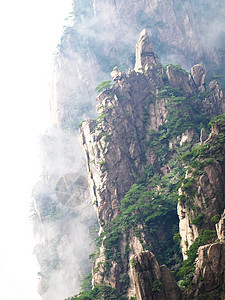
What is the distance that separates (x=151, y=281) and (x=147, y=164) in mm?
26175

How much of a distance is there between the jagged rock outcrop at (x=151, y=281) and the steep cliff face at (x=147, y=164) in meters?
6.45

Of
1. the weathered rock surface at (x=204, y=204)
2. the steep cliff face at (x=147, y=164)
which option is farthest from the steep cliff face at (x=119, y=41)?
the weathered rock surface at (x=204, y=204)

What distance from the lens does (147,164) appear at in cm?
5003

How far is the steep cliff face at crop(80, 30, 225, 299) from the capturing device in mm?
34062

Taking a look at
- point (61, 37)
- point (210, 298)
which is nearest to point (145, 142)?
point (210, 298)

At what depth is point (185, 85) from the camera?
54.9 meters

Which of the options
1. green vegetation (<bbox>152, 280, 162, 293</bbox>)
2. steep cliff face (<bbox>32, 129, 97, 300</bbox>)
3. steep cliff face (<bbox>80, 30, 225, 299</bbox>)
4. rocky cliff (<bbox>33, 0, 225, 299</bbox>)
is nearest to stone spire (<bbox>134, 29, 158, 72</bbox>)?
steep cliff face (<bbox>80, 30, 225, 299</bbox>)

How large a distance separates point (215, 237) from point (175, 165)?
18.8 metres

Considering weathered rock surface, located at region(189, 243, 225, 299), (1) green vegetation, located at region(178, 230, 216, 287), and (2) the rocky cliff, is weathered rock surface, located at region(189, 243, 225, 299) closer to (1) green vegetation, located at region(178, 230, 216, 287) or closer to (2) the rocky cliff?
(2) the rocky cliff

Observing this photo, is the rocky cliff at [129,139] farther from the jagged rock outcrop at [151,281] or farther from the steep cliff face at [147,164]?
the jagged rock outcrop at [151,281]

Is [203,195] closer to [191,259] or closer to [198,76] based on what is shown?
[191,259]

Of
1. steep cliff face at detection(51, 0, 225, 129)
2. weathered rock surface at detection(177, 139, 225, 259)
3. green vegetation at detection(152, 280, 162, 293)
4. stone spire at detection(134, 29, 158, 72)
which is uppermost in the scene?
steep cliff face at detection(51, 0, 225, 129)

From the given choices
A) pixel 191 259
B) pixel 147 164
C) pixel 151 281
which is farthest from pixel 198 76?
pixel 151 281

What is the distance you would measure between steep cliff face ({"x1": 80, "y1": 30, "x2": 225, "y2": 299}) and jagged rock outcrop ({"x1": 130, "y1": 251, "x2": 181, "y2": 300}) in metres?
6.45
